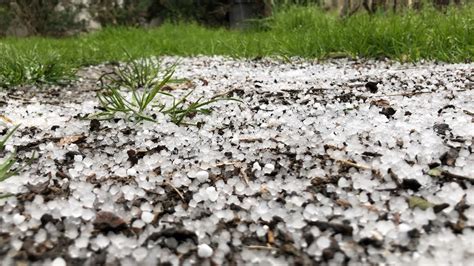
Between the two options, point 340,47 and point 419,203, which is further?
point 340,47

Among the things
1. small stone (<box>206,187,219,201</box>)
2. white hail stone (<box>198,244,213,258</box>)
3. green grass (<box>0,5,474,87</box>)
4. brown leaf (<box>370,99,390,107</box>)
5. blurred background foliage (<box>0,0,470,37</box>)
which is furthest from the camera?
blurred background foliage (<box>0,0,470,37</box>)

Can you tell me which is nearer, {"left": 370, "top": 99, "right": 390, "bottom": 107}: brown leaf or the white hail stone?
the white hail stone

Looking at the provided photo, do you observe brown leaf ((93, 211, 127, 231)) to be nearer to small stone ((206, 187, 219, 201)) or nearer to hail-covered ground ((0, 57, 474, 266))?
hail-covered ground ((0, 57, 474, 266))

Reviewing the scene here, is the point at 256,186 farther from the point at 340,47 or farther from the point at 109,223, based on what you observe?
the point at 340,47

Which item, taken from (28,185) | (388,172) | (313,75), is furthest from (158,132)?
(313,75)

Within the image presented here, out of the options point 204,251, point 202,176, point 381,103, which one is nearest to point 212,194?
point 202,176

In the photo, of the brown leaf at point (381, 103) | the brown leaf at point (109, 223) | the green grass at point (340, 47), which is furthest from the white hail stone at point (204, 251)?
the green grass at point (340, 47)

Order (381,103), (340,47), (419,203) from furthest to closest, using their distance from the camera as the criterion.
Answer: (340,47), (381,103), (419,203)

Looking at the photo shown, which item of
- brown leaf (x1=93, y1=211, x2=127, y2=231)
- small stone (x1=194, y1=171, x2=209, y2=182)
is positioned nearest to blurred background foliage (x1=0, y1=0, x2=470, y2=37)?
small stone (x1=194, y1=171, x2=209, y2=182)

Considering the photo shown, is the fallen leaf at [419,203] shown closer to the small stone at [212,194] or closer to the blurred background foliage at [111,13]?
the small stone at [212,194]
